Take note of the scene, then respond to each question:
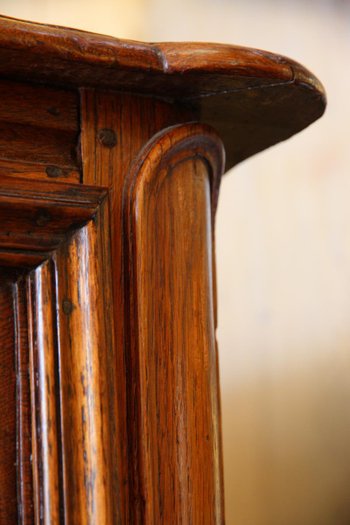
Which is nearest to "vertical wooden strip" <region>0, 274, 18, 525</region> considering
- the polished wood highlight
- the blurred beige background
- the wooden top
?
the polished wood highlight

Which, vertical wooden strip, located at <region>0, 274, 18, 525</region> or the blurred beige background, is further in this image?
the blurred beige background

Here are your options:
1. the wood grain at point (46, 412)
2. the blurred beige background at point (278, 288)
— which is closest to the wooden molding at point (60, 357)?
the wood grain at point (46, 412)

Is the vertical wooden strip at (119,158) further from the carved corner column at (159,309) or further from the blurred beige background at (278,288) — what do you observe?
the blurred beige background at (278,288)

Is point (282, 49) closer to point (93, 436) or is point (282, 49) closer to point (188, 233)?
point (188, 233)

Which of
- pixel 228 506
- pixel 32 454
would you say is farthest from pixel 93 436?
pixel 228 506

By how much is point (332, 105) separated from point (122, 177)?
3.74 ft

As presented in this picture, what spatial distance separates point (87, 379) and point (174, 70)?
21 cm

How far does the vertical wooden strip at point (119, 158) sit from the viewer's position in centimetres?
50

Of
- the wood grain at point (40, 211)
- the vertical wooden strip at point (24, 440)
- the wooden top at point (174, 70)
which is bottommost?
the vertical wooden strip at point (24, 440)

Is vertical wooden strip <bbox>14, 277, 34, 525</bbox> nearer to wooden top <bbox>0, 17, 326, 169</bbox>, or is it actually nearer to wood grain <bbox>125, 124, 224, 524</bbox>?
wood grain <bbox>125, 124, 224, 524</bbox>

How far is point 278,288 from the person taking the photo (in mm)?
1456

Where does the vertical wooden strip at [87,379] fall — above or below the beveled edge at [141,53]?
below

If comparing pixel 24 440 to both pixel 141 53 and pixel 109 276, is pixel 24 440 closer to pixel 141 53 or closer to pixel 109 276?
pixel 109 276

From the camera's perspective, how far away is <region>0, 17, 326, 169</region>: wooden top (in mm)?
469
